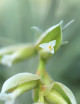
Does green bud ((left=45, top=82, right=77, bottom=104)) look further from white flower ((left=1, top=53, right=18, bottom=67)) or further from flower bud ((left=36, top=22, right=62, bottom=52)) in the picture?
white flower ((left=1, top=53, right=18, bottom=67))

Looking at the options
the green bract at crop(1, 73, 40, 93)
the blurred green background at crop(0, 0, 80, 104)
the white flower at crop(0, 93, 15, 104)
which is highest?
the blurred green background at crop(0, 0, 80, 104)

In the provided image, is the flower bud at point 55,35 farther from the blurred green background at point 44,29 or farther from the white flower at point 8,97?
the blurred green background at point 44,29

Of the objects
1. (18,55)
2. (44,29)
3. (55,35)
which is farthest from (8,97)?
(44,29)

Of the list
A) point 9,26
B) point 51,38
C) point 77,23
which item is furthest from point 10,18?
point 51,38

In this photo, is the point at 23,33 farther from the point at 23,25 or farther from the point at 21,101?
Answer: the point at 21,101

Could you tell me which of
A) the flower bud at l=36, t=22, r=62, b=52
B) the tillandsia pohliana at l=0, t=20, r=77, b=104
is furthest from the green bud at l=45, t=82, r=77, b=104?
the flower bud at l=36, t=22, r=62, b=52

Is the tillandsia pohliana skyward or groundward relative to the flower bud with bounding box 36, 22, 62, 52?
groundward

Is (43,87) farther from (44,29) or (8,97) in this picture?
(44,29)

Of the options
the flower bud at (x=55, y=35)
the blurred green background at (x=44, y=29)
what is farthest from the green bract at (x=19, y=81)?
the blurred green background at (x=44, y=29)
